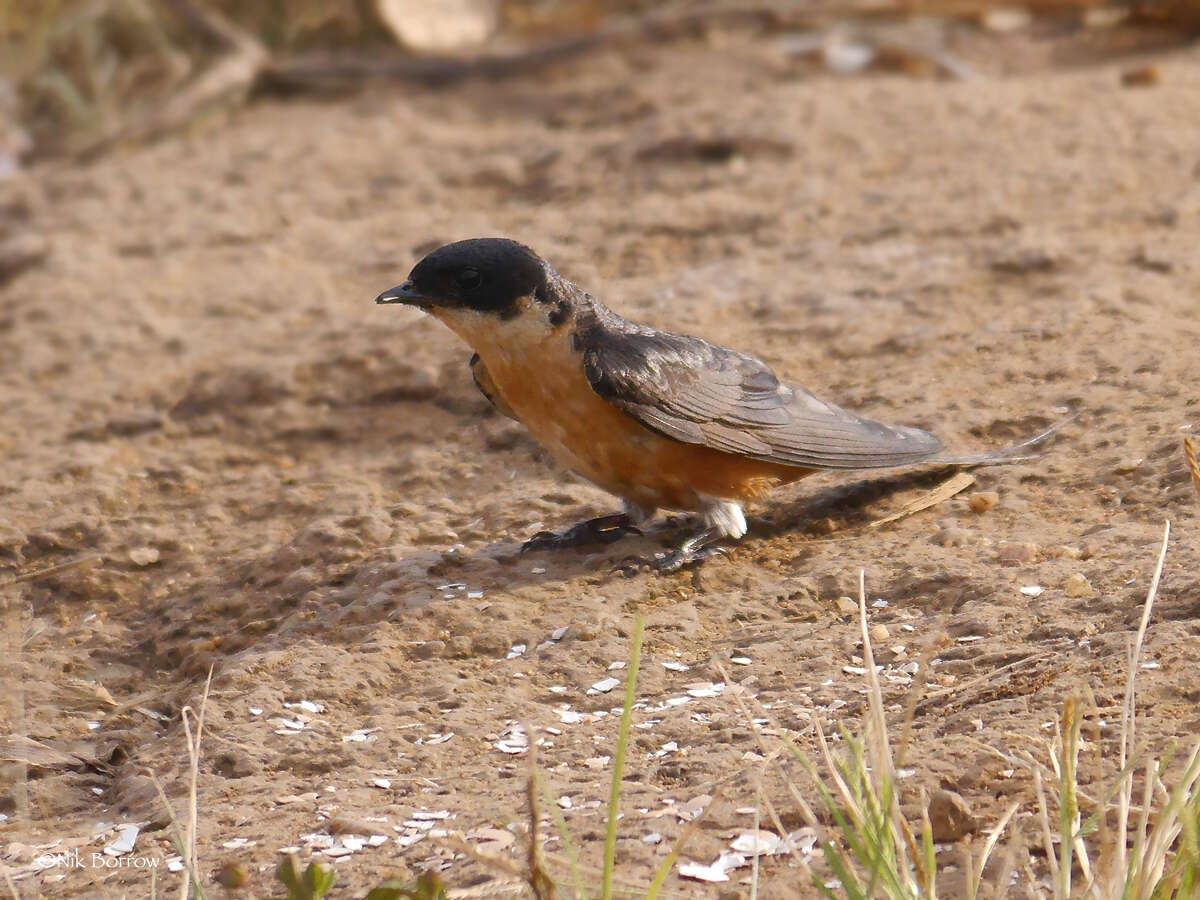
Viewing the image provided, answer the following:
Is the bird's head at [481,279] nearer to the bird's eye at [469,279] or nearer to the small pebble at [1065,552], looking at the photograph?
the bird's eye at [469,279]

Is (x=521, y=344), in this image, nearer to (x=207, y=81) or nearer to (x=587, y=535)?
(x=587, y=535)

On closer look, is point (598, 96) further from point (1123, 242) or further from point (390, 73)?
point (1123, 242)

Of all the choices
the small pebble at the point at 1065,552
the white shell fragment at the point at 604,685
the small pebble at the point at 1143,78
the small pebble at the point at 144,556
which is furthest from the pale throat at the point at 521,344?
the small pebble at the point at 1143,78

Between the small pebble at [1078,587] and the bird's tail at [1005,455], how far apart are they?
2.63ft

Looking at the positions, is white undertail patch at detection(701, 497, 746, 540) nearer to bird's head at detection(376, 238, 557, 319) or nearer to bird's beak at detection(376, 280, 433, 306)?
bird's head at detection(376, 238, 557, 319)

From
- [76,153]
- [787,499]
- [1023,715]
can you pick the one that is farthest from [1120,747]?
[76,153]

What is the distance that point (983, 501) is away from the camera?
441 cm

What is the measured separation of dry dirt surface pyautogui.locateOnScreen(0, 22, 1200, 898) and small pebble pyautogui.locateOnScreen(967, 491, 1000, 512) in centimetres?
3

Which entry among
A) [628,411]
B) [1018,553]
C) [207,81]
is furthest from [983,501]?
[207,81]

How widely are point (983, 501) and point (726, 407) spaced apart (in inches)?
32.1

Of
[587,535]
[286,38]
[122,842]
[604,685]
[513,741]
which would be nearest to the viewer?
[122,842]

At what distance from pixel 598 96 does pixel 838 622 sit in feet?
20.2

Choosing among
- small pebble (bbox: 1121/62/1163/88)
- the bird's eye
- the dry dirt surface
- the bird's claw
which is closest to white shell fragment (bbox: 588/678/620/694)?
the dry dirt surface

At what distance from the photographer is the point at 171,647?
4.24 m
